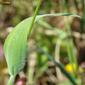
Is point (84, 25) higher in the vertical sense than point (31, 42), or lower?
higher

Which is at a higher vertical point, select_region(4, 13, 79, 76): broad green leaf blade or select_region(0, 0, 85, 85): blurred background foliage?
select_region(4, 13, 79, 76): broad green leaf blade

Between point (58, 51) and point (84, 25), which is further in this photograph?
point (58, 51)

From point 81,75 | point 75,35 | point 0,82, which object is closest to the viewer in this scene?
point 81,75

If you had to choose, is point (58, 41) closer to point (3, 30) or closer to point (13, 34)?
point (3, 30)

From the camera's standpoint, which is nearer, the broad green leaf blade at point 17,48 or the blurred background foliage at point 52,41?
the broad green leaf blade at point 17,48


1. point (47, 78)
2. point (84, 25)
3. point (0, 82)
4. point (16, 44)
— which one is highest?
point (16, 44)

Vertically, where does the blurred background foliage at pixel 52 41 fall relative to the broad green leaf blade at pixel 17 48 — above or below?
below

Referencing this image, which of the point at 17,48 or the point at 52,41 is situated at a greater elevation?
the point at 17,48

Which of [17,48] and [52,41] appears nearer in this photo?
[17,48]

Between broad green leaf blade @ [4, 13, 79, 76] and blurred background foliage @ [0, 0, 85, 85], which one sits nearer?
broad green leaf blade @ [4, 13, 79, 76]

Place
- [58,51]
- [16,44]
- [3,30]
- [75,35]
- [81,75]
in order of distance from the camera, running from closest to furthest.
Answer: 1. [16,44]
2. [81,75]
3. [58,51]
4. [75,35]
5. [3,30]

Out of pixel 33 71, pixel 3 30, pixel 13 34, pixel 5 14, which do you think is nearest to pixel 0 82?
pixel 33 71
